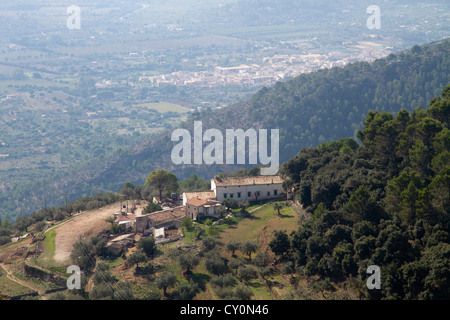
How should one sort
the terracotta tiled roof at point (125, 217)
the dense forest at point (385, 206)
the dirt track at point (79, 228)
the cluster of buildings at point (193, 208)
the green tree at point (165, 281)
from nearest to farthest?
the dense forest at point (385, 206) < the green tree at point (165, 281) < the dirt track at point (79, 228) < the cluster of buildings at point (193, 208) < the terracotta tiled roof at point (125, 217)

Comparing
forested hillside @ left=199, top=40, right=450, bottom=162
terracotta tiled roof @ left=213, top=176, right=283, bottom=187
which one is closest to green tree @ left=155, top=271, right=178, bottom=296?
terracotta tiled roof @ left=213, top=176, right=283, bottom=187

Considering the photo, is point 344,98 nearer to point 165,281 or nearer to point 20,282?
point 165,281

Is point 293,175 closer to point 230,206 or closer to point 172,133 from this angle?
point 230,206

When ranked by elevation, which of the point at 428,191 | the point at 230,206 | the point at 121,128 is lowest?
the point at 121,128

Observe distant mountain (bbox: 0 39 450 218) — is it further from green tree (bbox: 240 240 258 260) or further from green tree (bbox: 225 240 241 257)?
green tree (bbox: 240 240 258 260)

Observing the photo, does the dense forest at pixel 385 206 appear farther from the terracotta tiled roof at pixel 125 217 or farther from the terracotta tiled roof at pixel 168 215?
the terracotta tiled roof at pixel 125 217

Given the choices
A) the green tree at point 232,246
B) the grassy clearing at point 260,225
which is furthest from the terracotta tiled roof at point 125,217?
the green tree at point 232,246
